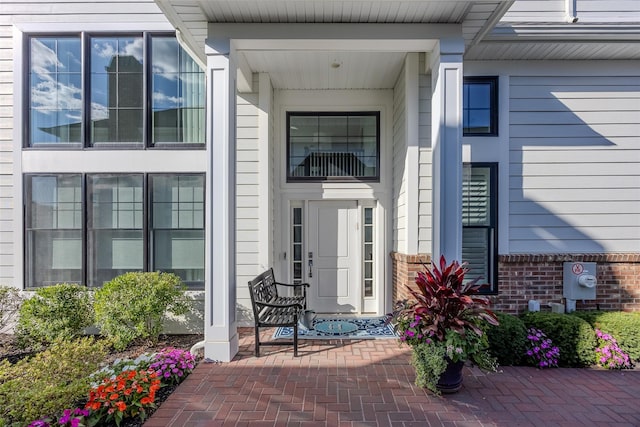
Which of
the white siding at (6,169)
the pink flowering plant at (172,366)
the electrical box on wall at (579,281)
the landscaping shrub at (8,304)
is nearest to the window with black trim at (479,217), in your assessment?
the electrical box on wall at (579,281)

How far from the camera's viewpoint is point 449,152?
3.81 meters

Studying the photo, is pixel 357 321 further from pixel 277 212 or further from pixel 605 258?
pixel 605 258

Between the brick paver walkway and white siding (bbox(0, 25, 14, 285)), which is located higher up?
white siding (bbox(0, 25, 14, 285))

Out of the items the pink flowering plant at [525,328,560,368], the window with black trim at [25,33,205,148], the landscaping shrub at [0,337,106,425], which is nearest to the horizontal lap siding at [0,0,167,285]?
the window with black trim at [25,33,205,148]

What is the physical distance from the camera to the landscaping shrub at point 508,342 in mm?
3854

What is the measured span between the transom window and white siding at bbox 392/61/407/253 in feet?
1.32

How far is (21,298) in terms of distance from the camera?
4965 millimetres

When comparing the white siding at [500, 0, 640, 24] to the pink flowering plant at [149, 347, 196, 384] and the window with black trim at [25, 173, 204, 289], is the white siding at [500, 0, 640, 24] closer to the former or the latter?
the window with black trim at [25, 173, 204, 289]

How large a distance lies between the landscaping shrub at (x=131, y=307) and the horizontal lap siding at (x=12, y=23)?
1.87 metres

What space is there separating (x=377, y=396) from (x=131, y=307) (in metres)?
3.11

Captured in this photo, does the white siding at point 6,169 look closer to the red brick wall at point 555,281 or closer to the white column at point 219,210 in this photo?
the white column at point 219,210

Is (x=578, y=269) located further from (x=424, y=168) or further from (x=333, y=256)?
(x=333, y=256)

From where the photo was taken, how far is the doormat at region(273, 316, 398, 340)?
465 centimetres

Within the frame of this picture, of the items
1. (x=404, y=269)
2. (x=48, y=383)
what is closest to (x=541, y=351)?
(x=404, y=269)
